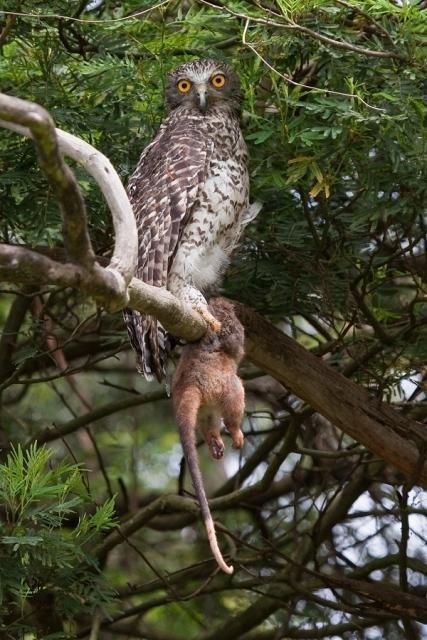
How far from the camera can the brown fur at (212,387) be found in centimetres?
333

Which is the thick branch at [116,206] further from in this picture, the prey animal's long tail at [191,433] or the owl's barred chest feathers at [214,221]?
the owl's barred chest feathers at [214,221]

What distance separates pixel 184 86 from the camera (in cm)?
464

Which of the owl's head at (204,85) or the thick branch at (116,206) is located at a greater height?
the owl's head at (204,85)

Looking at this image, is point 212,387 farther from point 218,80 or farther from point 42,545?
point 218,80

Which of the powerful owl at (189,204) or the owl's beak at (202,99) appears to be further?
the owl's beak at (202,99)

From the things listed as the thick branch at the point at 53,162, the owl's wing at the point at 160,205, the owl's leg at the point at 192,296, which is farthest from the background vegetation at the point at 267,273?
the thick branch at the point at 53,162

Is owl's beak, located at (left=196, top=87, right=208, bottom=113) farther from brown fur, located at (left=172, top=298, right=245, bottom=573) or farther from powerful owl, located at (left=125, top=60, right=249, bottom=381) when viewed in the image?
brown fur, located at (left=172, top=298, right=245, bottom=573)

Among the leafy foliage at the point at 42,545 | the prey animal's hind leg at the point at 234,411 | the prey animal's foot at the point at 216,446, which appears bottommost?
the leafy foliage at the point at 42,545

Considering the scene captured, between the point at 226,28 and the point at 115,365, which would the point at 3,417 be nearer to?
the point at 115,365

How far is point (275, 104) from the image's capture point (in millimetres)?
3967

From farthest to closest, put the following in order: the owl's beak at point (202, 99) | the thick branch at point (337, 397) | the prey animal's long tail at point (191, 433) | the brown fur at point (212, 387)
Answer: the owl's beak at point (202, 99), the thick branch at point (337, 397), the brown fur at point (212, 387), the prey animal's long tail at point (191, 433)

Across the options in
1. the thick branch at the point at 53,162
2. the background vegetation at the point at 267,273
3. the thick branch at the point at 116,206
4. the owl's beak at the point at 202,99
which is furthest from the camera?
the owl's beak at the point at 202,99

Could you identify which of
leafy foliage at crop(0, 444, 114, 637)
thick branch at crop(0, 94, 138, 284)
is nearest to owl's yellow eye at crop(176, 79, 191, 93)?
leafy foliage at crop(0, 444, 114, 637)

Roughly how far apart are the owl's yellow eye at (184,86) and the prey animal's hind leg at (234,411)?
5.24ft
